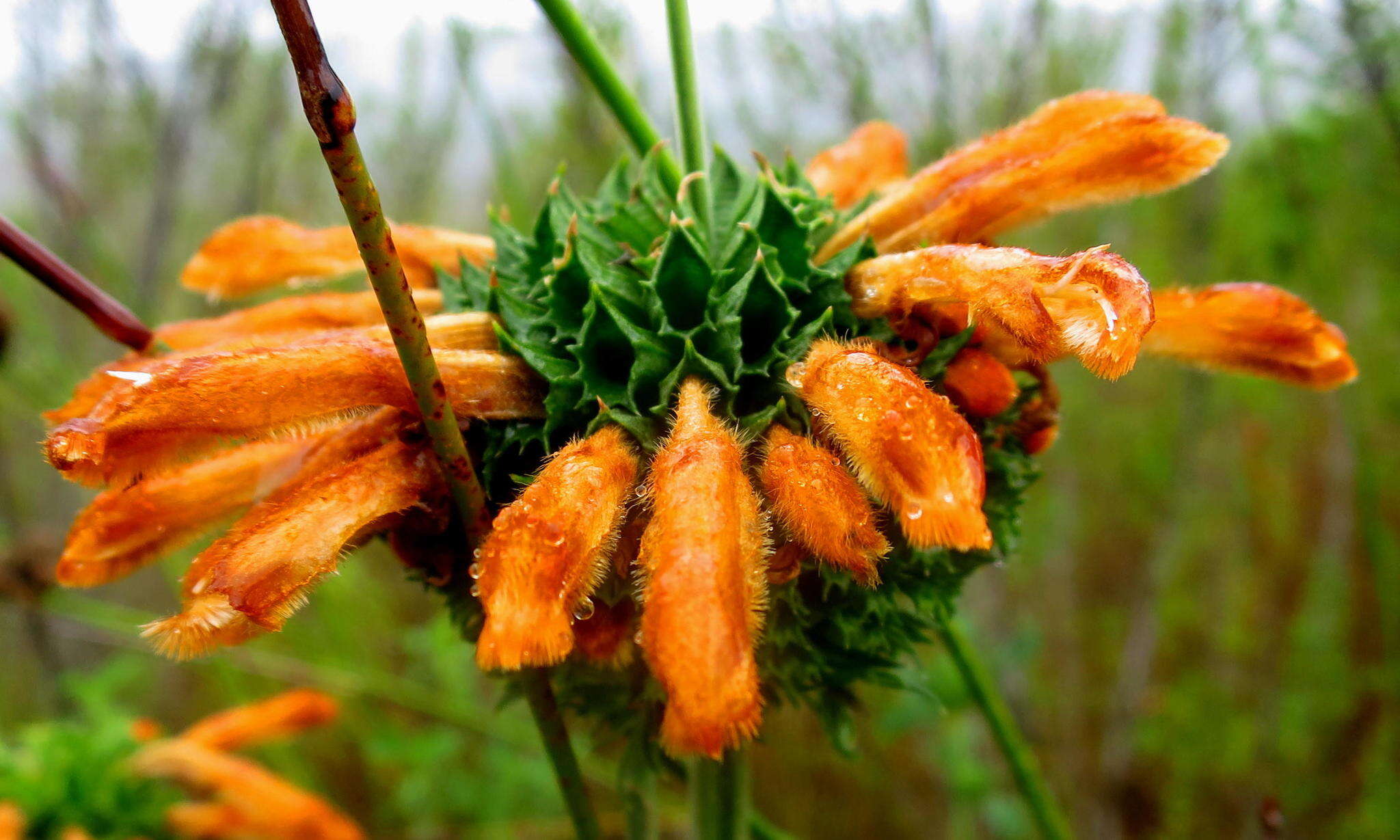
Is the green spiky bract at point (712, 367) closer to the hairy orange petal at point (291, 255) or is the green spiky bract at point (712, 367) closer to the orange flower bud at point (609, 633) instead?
the orange flower bud at point (609, 633)

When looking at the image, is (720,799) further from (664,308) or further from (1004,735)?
(664,308)

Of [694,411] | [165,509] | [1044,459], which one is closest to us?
[694,411]

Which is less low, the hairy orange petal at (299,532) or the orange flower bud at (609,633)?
the hairy orange petal at (299,532)

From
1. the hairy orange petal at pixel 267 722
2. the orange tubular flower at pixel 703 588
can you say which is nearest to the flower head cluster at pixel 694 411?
the orange tubular flower at pixel 703 588

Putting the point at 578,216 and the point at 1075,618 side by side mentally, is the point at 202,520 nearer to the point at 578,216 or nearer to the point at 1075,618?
the point at 578,216

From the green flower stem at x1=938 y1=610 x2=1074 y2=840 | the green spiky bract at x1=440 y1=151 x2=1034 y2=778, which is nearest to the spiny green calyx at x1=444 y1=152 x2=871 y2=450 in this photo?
the green spiky bract at x1=440 y1=151 x2=1034 y2=778

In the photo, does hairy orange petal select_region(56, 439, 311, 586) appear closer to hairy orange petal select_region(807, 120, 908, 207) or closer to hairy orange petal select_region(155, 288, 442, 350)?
hairy orange petal select_region(155, 288, 442, 350)

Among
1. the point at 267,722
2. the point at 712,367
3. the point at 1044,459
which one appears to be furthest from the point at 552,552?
the point at 1044,459

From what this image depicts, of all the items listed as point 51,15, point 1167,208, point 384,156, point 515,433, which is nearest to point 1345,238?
point 1167,208
